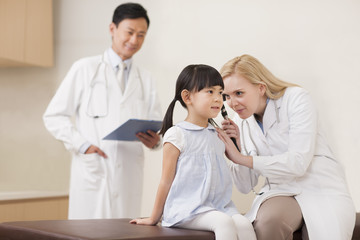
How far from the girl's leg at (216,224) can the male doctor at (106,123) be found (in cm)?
113

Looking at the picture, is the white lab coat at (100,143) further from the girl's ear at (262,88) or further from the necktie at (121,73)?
Answer: the girl's ear at (262,88)

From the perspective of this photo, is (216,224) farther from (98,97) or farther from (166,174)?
(98,97)

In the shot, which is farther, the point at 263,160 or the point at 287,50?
the point at 287,50

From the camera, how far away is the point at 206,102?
1.91 metres

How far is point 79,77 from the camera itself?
3.04 metres

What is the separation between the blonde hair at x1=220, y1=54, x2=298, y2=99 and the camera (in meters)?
2.22

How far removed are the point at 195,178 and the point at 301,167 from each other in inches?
19.8

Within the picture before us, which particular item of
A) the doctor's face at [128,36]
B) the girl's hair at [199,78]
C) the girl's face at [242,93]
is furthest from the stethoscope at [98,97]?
the girl's hair at [199,78]

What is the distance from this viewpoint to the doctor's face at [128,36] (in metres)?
3.04

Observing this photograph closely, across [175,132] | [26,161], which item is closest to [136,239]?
[175,132]

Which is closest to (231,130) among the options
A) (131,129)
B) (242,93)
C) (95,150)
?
(242,93)

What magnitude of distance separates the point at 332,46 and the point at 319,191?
1.41 metres

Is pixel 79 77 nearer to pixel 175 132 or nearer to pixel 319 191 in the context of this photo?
pixel 175 132

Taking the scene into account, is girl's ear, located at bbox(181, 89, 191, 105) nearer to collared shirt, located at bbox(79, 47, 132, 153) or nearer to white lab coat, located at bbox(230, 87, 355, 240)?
white lab coat, located at bbox(230, 87, 355, 240)
